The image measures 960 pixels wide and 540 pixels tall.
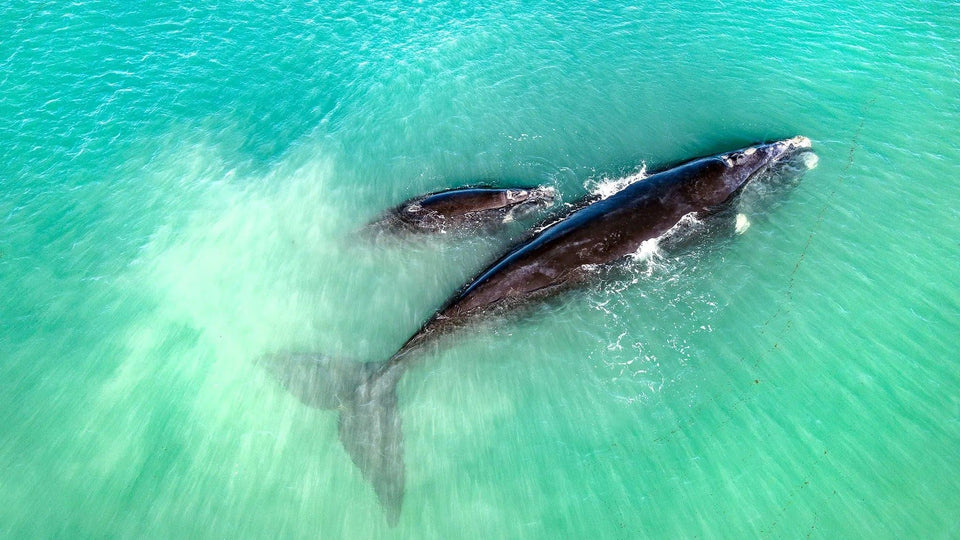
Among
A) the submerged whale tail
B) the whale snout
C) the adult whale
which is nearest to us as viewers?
the submerged whale tail

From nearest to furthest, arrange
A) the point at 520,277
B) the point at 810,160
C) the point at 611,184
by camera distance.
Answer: the point at 520,277 → the point at 611,184 → the point at 810,160

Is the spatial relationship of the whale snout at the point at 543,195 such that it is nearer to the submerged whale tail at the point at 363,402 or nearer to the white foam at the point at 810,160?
the submerged whale tail at the point at 363,402

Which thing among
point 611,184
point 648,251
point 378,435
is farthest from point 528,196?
point 378,435

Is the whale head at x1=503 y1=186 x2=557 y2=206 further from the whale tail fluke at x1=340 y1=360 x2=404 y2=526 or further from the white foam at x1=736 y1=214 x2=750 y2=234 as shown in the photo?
the whale tail fluke at x1=340 y1=360 x2=404 y2=526

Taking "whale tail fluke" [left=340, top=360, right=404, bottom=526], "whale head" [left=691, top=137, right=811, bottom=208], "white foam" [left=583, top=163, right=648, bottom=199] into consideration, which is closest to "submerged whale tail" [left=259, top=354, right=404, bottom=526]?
"whale tail fluke" [left=340, top=360, right=404, bottom=526]

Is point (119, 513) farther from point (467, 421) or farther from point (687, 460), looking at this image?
point (687, 460)

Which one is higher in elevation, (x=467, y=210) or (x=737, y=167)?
(x=737, y=167)

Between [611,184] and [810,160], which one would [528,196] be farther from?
[810,160]
